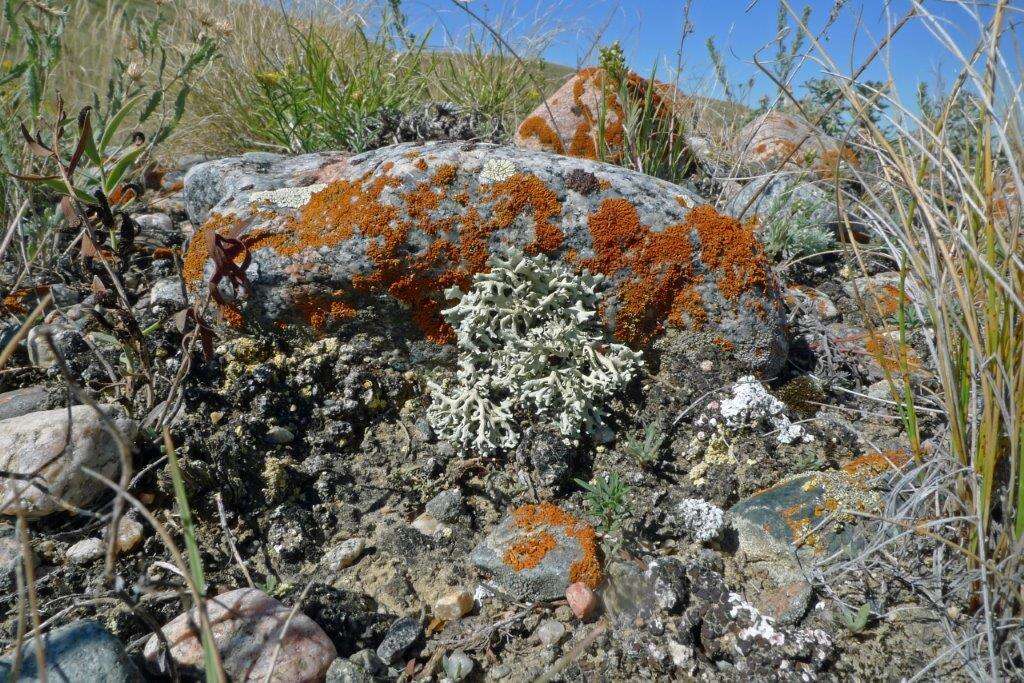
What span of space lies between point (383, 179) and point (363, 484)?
1453mm

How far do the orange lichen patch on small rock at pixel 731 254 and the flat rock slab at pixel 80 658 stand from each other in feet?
8.72

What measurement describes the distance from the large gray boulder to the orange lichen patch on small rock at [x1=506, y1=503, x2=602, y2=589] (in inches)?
37.3

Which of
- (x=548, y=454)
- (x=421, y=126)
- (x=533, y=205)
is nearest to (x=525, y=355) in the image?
(x=548, y=454)

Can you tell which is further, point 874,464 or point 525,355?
point 525,355

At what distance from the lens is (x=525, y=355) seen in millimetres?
2785

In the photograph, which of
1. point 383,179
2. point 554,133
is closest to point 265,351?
point 383,179

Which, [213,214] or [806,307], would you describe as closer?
[213,214]

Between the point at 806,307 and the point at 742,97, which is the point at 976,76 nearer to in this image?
the point at 806,307

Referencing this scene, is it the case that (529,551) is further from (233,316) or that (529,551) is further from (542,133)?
(542,133)

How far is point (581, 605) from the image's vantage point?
2129 millimetres

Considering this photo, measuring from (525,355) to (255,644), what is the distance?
1.51 metres

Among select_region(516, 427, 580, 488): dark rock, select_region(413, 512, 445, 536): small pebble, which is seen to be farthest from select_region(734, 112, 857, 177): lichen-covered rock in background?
select_region(413, 512, 445, 536): small pebble

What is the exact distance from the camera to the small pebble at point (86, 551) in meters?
2.26

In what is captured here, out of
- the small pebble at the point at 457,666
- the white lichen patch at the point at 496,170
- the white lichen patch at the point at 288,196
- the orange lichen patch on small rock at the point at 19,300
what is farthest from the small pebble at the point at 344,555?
the orange lichen patch on small rock at the point at 19,300
